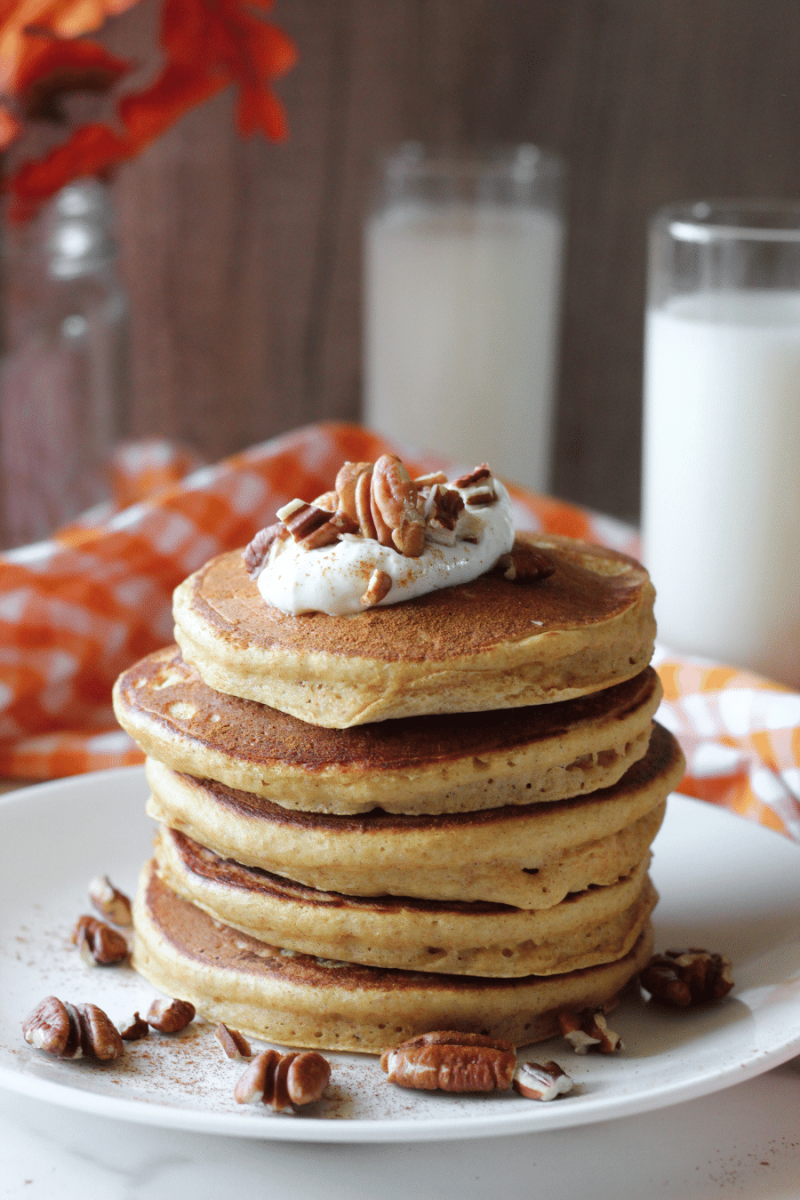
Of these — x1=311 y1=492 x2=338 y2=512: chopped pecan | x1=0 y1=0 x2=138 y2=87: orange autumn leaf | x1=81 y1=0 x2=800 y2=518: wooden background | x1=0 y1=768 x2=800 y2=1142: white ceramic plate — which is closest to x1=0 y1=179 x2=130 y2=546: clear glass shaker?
x1=0 y1=0 x2=138 y2=87: orange autumn leaf

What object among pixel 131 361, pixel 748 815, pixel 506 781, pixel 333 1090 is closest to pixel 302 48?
pixel 131 361

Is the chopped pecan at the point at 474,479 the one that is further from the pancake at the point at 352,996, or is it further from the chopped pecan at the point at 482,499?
the pancake at the point at 352,996

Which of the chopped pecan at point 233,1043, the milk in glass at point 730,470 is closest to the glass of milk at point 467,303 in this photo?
the milk in glass at point 730,470

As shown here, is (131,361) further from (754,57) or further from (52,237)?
(754,57)

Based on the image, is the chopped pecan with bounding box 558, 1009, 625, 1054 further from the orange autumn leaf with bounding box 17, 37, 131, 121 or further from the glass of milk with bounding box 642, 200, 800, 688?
the orange autumn leaf with bounding box 17, 37, 131, 121

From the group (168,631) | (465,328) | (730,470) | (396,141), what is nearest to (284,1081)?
(168,631)
